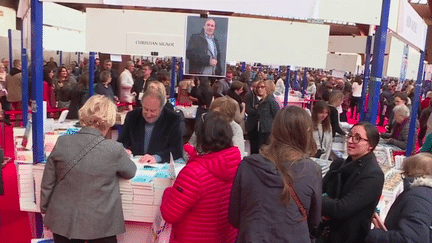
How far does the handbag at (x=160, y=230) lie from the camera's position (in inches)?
96.7

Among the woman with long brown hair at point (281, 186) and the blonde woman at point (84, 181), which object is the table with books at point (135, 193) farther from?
the woman with long brown hair at point (281, 186)

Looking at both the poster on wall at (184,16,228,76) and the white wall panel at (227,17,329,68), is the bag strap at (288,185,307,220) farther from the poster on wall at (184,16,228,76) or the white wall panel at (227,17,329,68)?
the white wall panel at (227,17,329,68)

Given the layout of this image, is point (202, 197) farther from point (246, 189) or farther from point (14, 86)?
point (14, 86)

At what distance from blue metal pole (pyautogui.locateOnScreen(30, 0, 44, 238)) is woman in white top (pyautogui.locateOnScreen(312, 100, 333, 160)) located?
281 centimetres

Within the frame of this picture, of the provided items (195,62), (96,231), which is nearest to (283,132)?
(96,231)

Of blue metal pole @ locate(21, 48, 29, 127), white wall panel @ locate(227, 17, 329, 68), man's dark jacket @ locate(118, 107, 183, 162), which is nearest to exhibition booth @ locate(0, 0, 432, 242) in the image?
white wall panel @ locate(227, 17, 329, 68)

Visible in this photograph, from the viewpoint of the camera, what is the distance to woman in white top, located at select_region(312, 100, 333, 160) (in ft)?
15.5

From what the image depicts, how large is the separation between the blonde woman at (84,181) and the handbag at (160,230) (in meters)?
0.25

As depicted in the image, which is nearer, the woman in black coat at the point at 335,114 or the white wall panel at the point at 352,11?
the white wall panel at the point at 352,11

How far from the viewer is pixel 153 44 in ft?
13.1

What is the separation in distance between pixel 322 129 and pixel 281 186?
10.0 feet

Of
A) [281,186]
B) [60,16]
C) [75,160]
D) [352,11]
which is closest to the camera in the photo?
[281,186]

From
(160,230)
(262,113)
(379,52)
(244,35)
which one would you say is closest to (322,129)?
(262,113)

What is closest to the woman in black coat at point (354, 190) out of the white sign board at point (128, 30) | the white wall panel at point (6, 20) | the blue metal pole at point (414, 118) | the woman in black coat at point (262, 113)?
the white sign board at point (128, 30)
